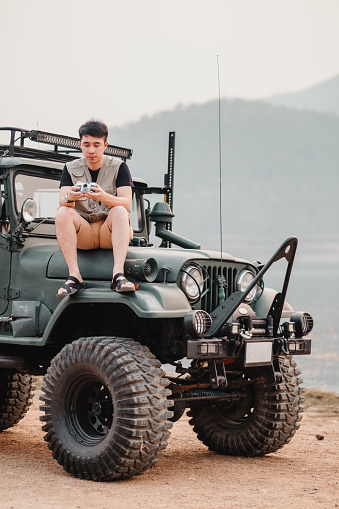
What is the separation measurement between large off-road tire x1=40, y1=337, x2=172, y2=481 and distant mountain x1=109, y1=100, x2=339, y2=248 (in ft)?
340

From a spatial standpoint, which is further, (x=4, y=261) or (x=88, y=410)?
(x=4, y=261)

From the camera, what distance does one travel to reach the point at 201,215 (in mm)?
127125

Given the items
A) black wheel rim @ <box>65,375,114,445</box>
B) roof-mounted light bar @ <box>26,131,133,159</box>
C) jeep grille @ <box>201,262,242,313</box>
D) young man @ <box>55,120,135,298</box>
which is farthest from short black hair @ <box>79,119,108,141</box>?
black wheel rim @ <box>65,375,114,445</box>

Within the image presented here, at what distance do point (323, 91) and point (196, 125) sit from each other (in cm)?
3011

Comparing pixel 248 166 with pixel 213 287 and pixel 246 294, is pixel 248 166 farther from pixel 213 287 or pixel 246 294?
pixel 246 294

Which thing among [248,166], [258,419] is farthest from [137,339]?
[248,166]

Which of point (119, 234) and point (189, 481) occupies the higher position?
point (119, 234)

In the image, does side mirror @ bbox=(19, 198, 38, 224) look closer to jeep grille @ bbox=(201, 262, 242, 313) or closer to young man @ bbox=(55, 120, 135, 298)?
young man @ bbox=(55, 120, 135, 298)

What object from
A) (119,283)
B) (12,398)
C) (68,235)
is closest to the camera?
(119,283)

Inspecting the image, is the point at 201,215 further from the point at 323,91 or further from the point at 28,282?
the point at 28,282

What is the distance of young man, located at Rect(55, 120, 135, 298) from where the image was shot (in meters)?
7.08

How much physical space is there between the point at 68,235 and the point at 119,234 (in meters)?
0.41

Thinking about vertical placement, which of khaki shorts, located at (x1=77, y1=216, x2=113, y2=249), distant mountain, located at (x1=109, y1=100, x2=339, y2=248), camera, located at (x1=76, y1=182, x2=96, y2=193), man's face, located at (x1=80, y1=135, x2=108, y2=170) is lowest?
khaki shorts, located at (x1=77, y1=216, x2=113, y2=249)

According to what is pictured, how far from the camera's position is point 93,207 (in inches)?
291
